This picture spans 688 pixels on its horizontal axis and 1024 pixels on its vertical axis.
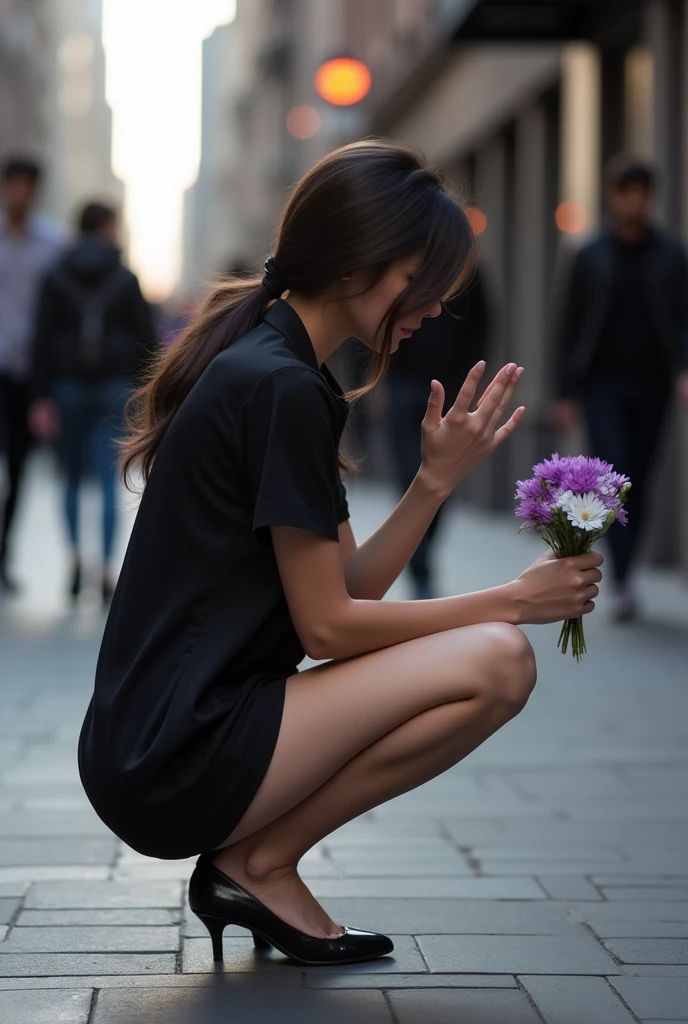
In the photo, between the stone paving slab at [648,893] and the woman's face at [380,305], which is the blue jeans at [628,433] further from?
the woman's face at [380,305]

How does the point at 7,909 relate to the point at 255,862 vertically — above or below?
below

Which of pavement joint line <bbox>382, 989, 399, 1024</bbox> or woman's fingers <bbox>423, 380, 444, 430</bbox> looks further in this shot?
woman's fingers <bbox>423, 380, 444, 430</bbox>

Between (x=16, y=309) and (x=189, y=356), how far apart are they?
21.0 ft

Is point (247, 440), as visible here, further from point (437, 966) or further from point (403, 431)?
point (403, 431)

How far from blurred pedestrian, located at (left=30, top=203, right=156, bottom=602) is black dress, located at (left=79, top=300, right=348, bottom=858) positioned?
5.73m

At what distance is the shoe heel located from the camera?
307 cm

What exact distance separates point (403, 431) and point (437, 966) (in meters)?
5.60

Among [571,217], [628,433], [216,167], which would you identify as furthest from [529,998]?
[216,167]

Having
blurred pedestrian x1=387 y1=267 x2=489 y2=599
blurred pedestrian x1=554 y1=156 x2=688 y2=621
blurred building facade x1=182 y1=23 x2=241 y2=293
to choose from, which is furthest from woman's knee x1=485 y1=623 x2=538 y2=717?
blurred building facade x1=182 y1=23 x2=241 y2=293

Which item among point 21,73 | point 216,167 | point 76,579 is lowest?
point 216,167

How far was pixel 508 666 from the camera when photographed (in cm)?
299

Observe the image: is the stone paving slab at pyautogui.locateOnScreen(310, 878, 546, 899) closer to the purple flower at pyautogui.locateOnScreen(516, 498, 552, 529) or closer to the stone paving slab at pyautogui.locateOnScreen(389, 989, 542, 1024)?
the stone paving slab at pyautogui.locateOnScreen(389, 989, 542, 1024)

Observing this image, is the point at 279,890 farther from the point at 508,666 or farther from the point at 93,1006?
the point at 508,666

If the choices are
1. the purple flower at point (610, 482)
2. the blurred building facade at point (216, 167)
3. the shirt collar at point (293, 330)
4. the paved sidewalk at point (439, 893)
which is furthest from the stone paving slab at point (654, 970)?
the blurred building facade at point (216, 167)
